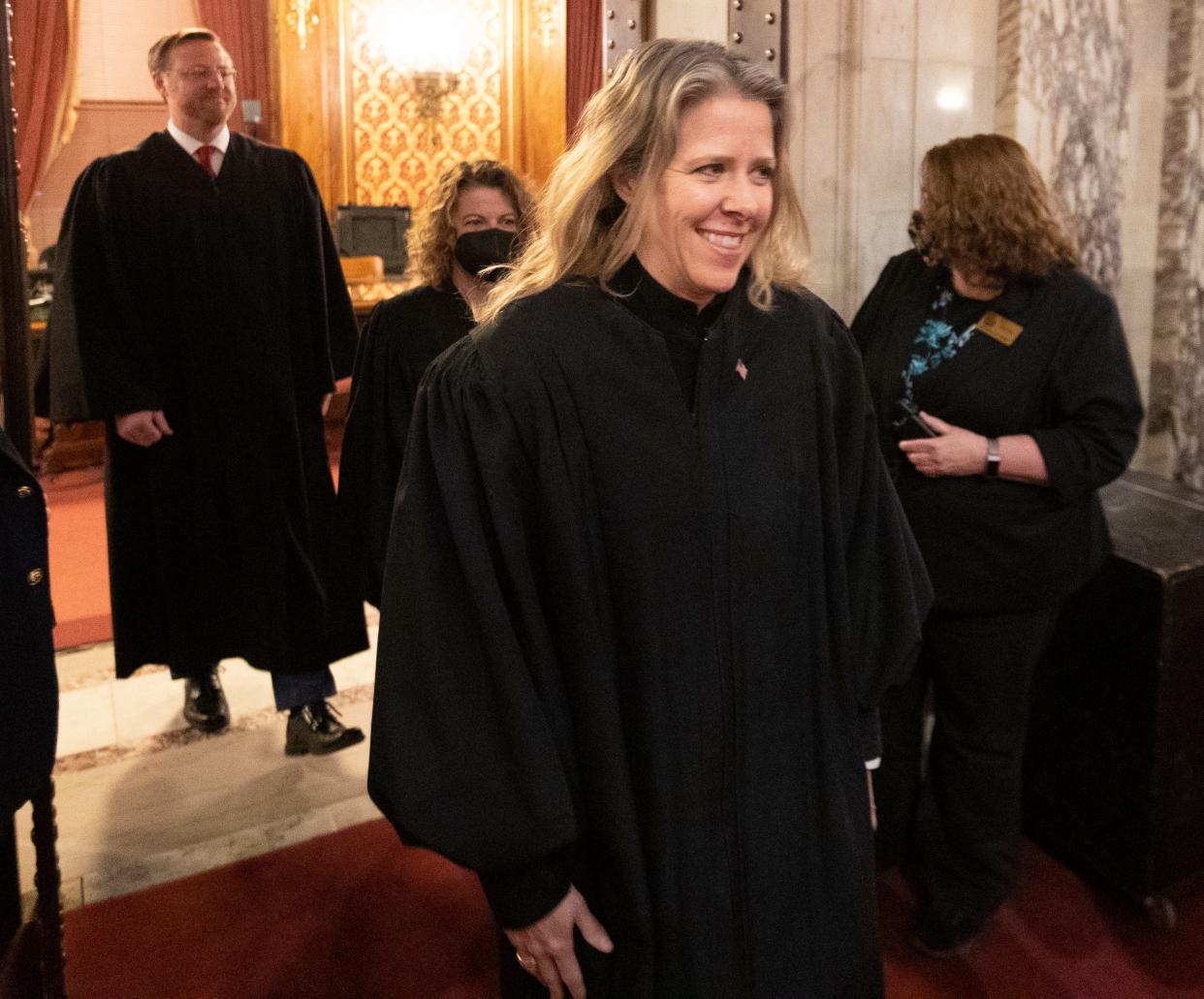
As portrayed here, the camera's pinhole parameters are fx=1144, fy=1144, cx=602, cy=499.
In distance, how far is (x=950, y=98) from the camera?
2908 millimetres

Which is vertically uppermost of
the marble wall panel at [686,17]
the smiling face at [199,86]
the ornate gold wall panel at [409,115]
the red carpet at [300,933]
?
the ornate gold wall panel at [409,115]

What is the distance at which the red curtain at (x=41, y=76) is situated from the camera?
9352mm

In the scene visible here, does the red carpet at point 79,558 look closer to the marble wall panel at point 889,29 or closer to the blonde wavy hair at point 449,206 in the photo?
the blonde wavy hair at point 449,206

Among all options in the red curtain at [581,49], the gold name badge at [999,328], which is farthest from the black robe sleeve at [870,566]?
the red curtain at [581,49]

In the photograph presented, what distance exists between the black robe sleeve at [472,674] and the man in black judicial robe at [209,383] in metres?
1.88

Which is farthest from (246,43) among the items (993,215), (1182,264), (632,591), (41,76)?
(632,591)

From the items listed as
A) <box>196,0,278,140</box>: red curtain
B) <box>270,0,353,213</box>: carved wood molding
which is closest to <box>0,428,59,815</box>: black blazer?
<box>196,0,278,140</box>: red curtain

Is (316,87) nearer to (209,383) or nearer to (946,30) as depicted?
(209,383)

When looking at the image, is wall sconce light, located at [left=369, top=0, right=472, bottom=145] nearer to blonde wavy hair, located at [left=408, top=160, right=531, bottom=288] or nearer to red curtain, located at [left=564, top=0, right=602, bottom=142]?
red curtain, located at [left=564, top=0, right=602, bottom=142]

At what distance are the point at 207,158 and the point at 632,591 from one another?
8.12ft

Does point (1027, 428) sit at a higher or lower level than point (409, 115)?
lower

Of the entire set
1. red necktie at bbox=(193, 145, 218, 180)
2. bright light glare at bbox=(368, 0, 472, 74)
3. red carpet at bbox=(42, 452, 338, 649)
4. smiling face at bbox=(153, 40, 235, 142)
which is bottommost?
red carpet at bbox=(42, 452, 338, 649)

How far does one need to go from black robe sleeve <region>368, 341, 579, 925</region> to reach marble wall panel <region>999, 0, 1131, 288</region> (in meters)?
2.21

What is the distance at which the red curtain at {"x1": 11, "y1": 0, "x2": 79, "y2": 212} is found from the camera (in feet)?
30.7
